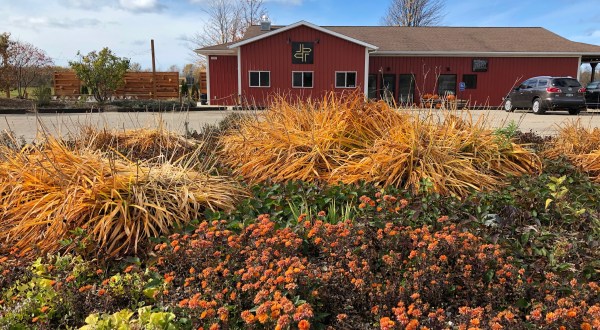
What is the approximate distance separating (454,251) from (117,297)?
1785mm

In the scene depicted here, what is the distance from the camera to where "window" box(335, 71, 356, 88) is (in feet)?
76.3

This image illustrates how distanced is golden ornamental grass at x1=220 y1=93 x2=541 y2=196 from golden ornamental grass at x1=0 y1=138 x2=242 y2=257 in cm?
89

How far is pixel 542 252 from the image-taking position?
2.58 meters

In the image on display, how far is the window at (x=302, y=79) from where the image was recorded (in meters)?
23.1

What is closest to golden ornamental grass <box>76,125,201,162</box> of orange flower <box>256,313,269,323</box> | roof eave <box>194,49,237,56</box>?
orange flower <box>256,313,269,323</box>

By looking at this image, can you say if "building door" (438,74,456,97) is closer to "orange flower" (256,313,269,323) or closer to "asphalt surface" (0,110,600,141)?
"asphalt surface" (0,110,600,141)

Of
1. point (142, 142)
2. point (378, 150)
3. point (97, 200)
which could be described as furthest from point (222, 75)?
point (97, 200)

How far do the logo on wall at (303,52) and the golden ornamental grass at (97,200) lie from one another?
2002 cm

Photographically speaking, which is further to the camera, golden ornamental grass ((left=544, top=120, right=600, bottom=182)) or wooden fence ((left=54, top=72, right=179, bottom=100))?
wooden fence ((left=54, top=72, right=179, bottom=100))

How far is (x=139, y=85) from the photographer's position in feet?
89.5

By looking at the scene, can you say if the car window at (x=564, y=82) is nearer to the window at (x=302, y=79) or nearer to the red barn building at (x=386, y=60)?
the red barn building at (x=386, y=60)

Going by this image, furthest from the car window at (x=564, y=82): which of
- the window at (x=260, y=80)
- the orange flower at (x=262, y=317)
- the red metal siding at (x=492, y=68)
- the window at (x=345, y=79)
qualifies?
the orange flower at (x=262, y=317)

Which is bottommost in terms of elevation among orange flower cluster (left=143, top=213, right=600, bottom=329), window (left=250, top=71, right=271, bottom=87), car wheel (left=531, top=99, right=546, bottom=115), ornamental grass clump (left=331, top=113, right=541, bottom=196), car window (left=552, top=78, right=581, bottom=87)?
orange flower cluster (left=143, top=213, right=600, bottom=329)

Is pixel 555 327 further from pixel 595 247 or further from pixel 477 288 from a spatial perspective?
pixel 595 247
